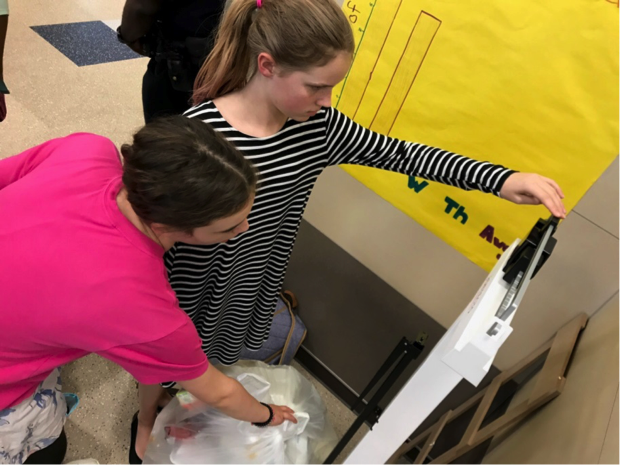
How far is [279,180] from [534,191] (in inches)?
18.6

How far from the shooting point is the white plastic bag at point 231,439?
1.19m

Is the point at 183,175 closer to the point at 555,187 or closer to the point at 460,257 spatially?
the point at 555,187

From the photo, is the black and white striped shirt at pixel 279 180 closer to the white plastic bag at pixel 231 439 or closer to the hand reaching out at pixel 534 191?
the hand reaching out at pixel 534 191

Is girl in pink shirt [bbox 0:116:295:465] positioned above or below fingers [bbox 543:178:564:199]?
below

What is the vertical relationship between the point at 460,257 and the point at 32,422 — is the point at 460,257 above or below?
above

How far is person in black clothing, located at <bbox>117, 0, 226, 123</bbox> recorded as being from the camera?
1306 mm

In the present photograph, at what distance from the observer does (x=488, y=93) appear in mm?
914

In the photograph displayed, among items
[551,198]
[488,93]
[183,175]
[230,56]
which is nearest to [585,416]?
[551,198]

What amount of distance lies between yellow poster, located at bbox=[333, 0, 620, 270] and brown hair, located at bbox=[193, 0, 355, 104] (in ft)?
0.87

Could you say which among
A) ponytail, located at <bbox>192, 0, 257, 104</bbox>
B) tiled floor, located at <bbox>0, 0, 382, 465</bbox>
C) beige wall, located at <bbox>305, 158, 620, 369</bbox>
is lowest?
tiled floor, located at <bbox>0, 0, 382, 465</bbox>

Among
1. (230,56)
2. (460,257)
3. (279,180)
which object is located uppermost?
(230,56)

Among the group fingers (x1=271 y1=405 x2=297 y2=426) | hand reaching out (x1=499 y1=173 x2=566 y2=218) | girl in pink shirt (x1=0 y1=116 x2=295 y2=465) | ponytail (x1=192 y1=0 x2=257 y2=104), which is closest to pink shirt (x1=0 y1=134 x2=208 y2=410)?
girl in pink shirt (x1=0 y1=116 x2=295 y2=465)

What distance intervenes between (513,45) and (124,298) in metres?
0.83

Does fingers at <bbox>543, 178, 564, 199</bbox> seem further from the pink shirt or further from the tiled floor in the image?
the tiled floor
